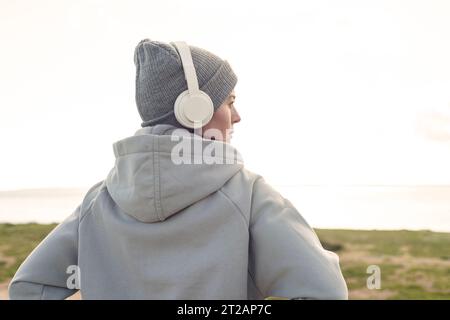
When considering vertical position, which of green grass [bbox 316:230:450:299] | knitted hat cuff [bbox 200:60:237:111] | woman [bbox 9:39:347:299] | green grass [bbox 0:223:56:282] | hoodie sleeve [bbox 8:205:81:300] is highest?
knitted hat cuff [bbox 200:60:237:111]

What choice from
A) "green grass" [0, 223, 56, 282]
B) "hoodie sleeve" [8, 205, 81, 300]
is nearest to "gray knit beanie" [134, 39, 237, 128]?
"hoodie sleeve" [8, 205, 81, 300]

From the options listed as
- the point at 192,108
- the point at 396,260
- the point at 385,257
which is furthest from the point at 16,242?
the point at 192,108

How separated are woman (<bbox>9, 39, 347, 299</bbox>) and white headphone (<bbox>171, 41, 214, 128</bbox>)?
1.3 inches

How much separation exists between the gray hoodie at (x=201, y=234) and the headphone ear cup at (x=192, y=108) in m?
0.06

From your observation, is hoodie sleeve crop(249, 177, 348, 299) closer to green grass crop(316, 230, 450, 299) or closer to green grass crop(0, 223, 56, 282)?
green grass crop(316, 230, 450, 299)

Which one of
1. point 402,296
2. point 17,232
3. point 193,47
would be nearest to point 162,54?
point 193,47

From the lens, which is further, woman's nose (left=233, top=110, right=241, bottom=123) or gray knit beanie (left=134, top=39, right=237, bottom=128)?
woman's nose (left=233, top=110, right=241, bottom=123)

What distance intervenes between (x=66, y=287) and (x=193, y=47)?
36.8 inches

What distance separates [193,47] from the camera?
1.77 m

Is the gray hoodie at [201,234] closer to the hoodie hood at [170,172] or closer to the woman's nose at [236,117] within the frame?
the hoodie hood at [170,172]

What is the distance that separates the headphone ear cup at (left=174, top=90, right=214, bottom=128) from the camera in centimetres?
163

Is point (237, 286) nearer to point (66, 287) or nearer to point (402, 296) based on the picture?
point (66, 287)

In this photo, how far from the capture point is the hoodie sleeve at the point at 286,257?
1.51 m

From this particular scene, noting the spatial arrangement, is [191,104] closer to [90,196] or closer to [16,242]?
[90,196]
